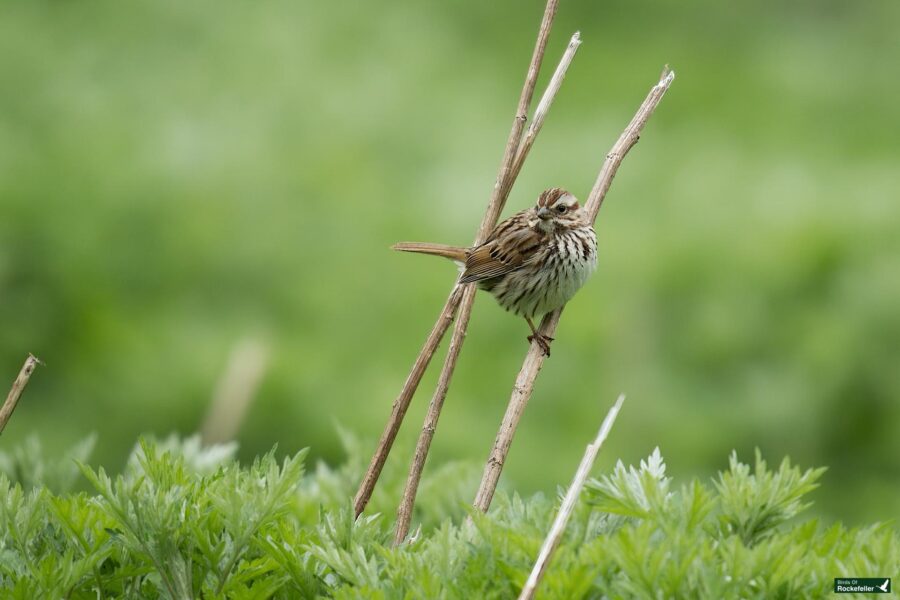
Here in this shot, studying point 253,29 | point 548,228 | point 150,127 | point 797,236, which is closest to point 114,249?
point 150,127

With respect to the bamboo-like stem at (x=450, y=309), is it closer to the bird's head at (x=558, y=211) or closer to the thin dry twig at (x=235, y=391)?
the bird's head at (x=558, y=211)

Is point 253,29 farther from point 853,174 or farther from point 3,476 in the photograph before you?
point 3,476

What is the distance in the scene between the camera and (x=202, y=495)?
2369 millimetres

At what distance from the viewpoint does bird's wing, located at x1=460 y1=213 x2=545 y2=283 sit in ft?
14.9

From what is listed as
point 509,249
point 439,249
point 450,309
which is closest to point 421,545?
point 450,309

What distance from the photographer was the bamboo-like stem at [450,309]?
271 cm

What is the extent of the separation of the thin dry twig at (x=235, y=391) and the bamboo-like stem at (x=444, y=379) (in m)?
2.57

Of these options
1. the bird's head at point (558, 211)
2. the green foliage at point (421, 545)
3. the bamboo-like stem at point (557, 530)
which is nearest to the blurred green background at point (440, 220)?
the bird's head at point (558, 211)

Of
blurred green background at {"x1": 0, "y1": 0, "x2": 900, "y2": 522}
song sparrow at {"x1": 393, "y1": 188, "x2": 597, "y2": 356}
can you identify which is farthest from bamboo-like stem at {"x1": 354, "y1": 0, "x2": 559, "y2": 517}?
blurred green background at {"x1": 0, "y1": 0, "x2": 900, "y2": 522}

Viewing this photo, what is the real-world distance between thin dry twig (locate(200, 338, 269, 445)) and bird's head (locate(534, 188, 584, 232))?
70.7 inches

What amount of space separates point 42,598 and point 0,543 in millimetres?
254

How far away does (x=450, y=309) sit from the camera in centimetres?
292

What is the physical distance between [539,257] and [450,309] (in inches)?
64.6

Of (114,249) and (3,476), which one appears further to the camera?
(114,249)
